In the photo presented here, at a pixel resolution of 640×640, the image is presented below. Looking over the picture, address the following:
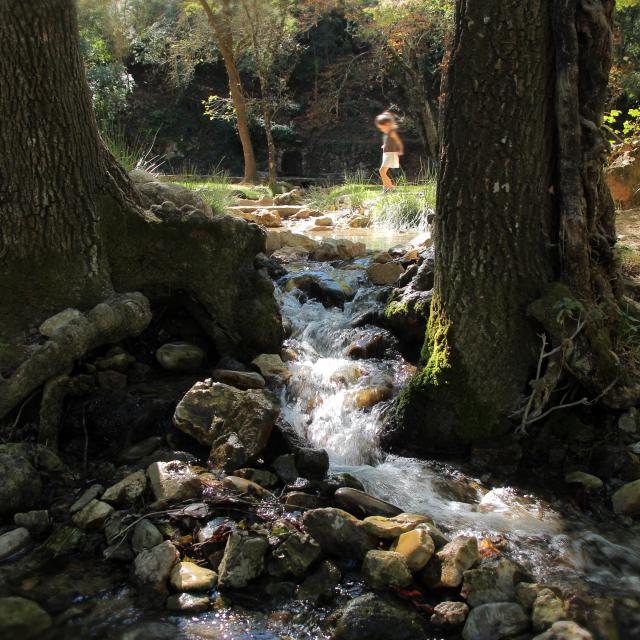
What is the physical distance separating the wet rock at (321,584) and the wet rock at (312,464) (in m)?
0.74

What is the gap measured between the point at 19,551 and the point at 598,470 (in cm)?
299

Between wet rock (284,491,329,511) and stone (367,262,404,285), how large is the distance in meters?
4.01

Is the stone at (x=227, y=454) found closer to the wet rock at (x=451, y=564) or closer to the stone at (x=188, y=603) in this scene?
the stone at (x=188, y=603)

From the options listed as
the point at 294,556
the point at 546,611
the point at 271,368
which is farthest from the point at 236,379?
the point at 546,611

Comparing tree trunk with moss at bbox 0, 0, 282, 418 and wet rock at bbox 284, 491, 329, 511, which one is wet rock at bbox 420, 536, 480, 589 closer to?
wet rock at bbox 284, 491, 329, 511

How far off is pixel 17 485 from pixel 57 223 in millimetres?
1634

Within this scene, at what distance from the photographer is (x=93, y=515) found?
2863 mm

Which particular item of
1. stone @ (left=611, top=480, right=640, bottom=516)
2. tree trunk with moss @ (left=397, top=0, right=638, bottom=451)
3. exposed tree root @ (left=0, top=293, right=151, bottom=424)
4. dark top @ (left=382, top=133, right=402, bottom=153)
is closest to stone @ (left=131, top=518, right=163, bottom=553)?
exposed tree root @ (left=0, top=293, right=151, bottom=424)

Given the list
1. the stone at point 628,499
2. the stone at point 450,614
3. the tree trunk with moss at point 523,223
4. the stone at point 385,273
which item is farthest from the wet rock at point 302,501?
the stone at point 385,273

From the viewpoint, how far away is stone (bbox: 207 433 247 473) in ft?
10.7

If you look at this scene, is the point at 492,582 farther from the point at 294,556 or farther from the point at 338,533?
the point at 294,556

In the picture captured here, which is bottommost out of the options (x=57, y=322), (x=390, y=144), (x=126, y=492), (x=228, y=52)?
(x=126, y=492)

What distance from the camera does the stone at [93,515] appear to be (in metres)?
2.84

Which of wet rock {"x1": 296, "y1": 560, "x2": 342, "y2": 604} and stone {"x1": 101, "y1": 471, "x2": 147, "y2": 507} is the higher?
stone {"x1": 101, "y1": 471, "x2": 147, "y2": 507}
